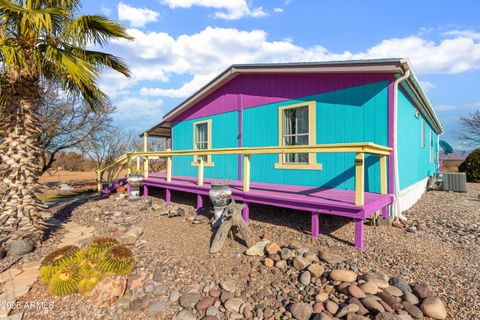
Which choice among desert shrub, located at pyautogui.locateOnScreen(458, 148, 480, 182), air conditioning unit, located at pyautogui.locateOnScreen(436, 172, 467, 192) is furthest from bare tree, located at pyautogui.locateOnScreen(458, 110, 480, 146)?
air conditioning unit, located at pyautogui.locateOnScreen(436, 172, 467, 192)

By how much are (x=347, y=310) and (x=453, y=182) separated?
37.2 ft

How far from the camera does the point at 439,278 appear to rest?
143 inches

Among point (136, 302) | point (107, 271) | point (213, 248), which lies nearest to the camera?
point (136, 302)

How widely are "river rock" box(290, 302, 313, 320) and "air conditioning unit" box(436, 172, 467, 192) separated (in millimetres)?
11356

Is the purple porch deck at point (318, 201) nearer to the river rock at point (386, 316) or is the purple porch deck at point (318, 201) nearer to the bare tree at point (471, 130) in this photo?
the river rock at point (386, 316)

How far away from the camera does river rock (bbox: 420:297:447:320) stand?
9.58 ft

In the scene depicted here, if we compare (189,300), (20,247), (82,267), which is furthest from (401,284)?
(20,247)

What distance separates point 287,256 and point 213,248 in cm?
126

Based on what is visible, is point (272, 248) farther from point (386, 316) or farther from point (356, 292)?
point (386, 316)

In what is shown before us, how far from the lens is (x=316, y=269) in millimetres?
3795

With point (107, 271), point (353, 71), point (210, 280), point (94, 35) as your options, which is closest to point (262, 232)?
point (210, 280)

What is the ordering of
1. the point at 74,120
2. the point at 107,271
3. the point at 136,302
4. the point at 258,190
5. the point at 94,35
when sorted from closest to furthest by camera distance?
the point at 136,302 → the point at 107,271 → the point at 94,35 → the point at 258,190 → the point at 74,120

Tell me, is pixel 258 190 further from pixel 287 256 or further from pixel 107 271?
pixel 107 271

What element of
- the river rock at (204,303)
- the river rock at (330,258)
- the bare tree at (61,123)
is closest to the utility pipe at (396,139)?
the river rock at (330,258)
